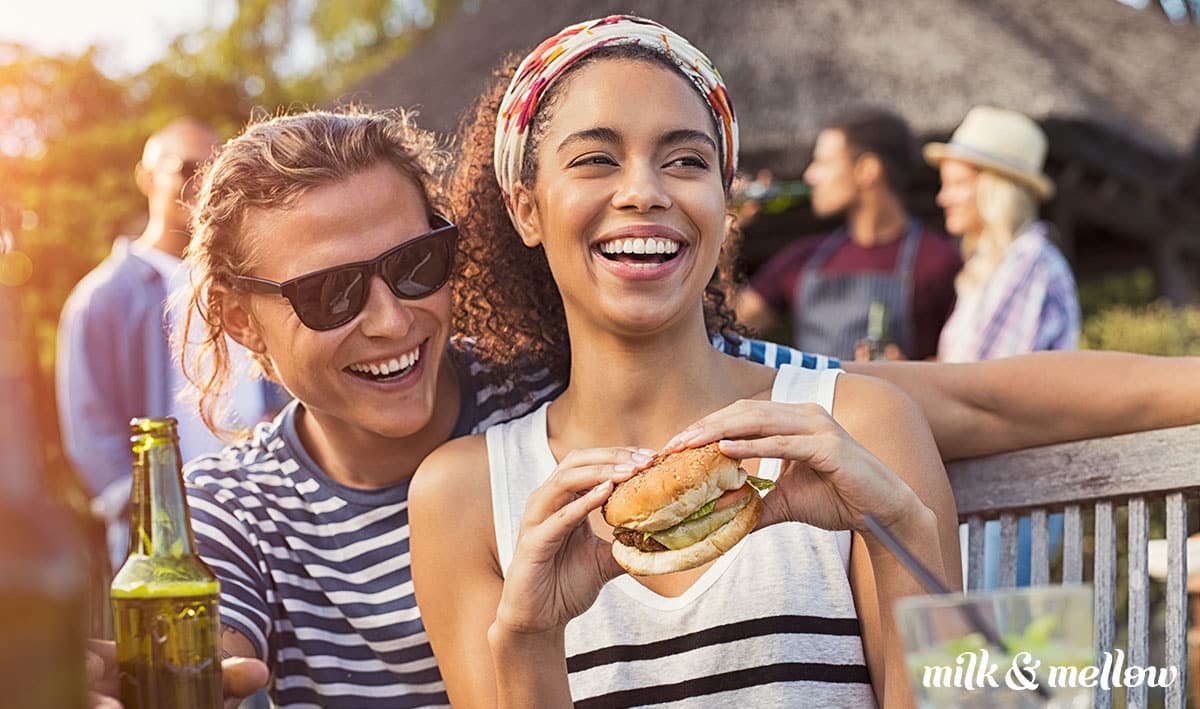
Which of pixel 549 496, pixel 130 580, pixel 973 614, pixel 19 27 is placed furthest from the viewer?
pixel 19 27

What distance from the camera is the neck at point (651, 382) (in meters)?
2.34

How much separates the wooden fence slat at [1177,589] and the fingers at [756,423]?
788mm

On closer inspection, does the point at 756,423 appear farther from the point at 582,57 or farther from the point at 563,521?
the point at 582,57

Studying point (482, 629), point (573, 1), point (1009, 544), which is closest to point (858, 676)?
point (1009, 544)

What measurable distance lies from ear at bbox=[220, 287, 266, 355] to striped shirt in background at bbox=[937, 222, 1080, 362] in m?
2.81

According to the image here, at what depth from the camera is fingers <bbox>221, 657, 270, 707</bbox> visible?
1.68 metres

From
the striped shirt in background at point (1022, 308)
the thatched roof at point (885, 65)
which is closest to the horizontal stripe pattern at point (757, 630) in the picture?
the striped shirt in background at point (1022, 308)

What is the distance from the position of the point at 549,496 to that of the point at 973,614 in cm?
81

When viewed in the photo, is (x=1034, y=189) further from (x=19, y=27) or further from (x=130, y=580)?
(x=19, y=27)

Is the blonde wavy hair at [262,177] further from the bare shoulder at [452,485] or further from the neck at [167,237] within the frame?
the neck at [167,237]

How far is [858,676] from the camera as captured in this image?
2.15 meters

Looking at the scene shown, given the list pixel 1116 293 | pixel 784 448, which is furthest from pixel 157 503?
pixel 1116 293

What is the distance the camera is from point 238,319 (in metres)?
2.69

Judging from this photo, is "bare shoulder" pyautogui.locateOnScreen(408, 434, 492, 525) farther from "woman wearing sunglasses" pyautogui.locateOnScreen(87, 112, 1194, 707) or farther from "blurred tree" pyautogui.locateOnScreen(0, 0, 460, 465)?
"blurred tree" pyautogui.locateOnScreen(0, 0, 460, 465)
